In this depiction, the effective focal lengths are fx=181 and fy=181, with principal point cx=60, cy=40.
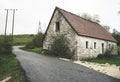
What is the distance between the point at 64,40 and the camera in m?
26.5

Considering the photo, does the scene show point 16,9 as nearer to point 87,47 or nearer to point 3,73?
point 87,47

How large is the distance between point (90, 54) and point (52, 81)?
17.9 meters

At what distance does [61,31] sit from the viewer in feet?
92.3

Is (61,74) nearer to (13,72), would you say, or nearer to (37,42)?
(13,72)

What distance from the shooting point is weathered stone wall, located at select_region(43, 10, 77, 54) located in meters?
26.0

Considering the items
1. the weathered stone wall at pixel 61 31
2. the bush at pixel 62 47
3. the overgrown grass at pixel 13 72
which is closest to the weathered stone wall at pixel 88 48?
the weathered stone wall at pixel 61 31

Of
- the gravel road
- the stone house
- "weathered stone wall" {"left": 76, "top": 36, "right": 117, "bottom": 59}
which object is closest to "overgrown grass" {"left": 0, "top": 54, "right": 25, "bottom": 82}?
the gravel road

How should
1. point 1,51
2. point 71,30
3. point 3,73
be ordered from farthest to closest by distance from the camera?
point 71,30
point 1,51
point 3,73

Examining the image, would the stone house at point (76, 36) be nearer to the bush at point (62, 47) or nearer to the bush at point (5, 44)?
the bush at point (62, 47)

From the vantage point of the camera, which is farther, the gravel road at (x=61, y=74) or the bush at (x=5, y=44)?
the bush at (x=5, y=44)

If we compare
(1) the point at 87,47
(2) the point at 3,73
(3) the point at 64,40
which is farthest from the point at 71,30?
(2) the point at 3,73

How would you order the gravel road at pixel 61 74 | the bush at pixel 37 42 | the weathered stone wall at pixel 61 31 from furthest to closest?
the bush at pixel 37 42, the weathered stone wall at pixel 61 31, the gravel road at pixel 61 74

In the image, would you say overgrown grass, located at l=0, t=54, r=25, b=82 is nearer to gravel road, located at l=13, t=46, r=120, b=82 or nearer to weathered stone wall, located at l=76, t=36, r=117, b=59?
gravel road, located at l=13, t=46, r=120, b=82

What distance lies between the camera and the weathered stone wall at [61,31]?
2600cm
